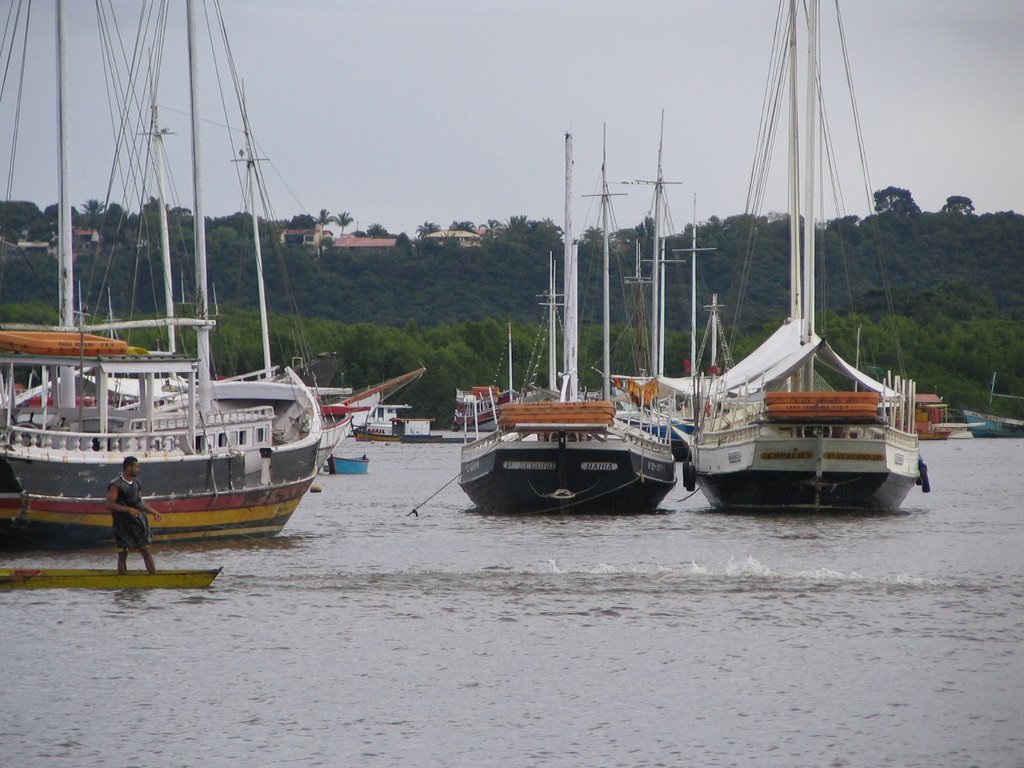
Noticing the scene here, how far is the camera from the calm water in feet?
52.6

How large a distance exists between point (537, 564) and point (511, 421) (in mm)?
10174

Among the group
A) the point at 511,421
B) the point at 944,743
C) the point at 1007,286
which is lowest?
the point at 944,743

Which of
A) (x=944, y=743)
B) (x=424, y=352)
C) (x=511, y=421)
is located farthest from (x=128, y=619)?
(x=424, y=352)

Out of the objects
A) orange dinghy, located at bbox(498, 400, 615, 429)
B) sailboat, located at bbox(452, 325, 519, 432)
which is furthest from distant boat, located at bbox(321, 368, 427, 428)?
orange dinghy, located at bbox(498, 400, 615, 429)

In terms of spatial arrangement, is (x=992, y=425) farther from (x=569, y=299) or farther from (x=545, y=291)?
(x=569, y=299)

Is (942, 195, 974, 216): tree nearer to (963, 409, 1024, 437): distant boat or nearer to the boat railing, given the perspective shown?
(963, 409, 1024, 437): distant boat

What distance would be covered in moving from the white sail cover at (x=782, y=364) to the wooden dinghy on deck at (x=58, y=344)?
716 inches

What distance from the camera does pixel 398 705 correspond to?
700 inches

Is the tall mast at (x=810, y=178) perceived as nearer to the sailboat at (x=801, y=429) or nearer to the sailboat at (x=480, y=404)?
the sailboat at (x=801, y=429)

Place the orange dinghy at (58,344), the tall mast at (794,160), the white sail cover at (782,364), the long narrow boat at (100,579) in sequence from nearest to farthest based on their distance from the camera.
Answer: the long narrow boat at (100,579), the orange dinghy at (58,344), the white sail cover at (782,364), the tall mast at (794,160)

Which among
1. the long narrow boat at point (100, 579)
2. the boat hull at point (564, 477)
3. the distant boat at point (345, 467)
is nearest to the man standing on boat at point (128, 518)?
the long narrow boat at point (100, 579)

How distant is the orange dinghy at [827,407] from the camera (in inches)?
1515

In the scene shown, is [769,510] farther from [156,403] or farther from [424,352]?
[424,352]

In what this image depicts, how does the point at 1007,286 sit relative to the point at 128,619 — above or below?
above
